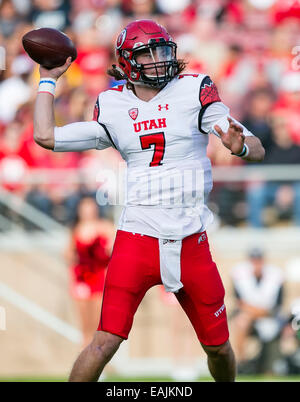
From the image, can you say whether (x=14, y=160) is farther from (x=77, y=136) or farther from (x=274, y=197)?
(x=77, y=136)

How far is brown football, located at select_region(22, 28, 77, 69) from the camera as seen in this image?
4402 mm

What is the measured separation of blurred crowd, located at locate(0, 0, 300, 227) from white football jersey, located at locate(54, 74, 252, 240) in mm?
4063

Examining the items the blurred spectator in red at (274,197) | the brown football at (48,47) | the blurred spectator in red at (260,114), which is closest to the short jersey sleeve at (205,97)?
the brown football at (48,47)

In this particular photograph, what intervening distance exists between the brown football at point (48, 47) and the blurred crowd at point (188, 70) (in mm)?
3950

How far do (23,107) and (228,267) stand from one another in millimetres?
3175

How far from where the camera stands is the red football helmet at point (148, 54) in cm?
425

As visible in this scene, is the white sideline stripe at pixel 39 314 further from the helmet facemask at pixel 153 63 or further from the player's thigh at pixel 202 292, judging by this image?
the helmet facemask at pixel 153 63

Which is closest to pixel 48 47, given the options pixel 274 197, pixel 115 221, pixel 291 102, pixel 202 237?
pixel 202 237

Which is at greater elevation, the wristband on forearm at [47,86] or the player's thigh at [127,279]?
the wristband on forearm at [47,86]

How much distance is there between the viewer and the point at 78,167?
893 centimetres

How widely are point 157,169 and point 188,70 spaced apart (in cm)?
487

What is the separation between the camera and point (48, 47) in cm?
440

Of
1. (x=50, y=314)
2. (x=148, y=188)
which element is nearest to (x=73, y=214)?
(x=50, y=314)

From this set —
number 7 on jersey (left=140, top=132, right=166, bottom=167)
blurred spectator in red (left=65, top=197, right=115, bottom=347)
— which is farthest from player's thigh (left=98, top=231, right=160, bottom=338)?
blurred spectator in red (left=65, top=197, right=115, bottom=347)
